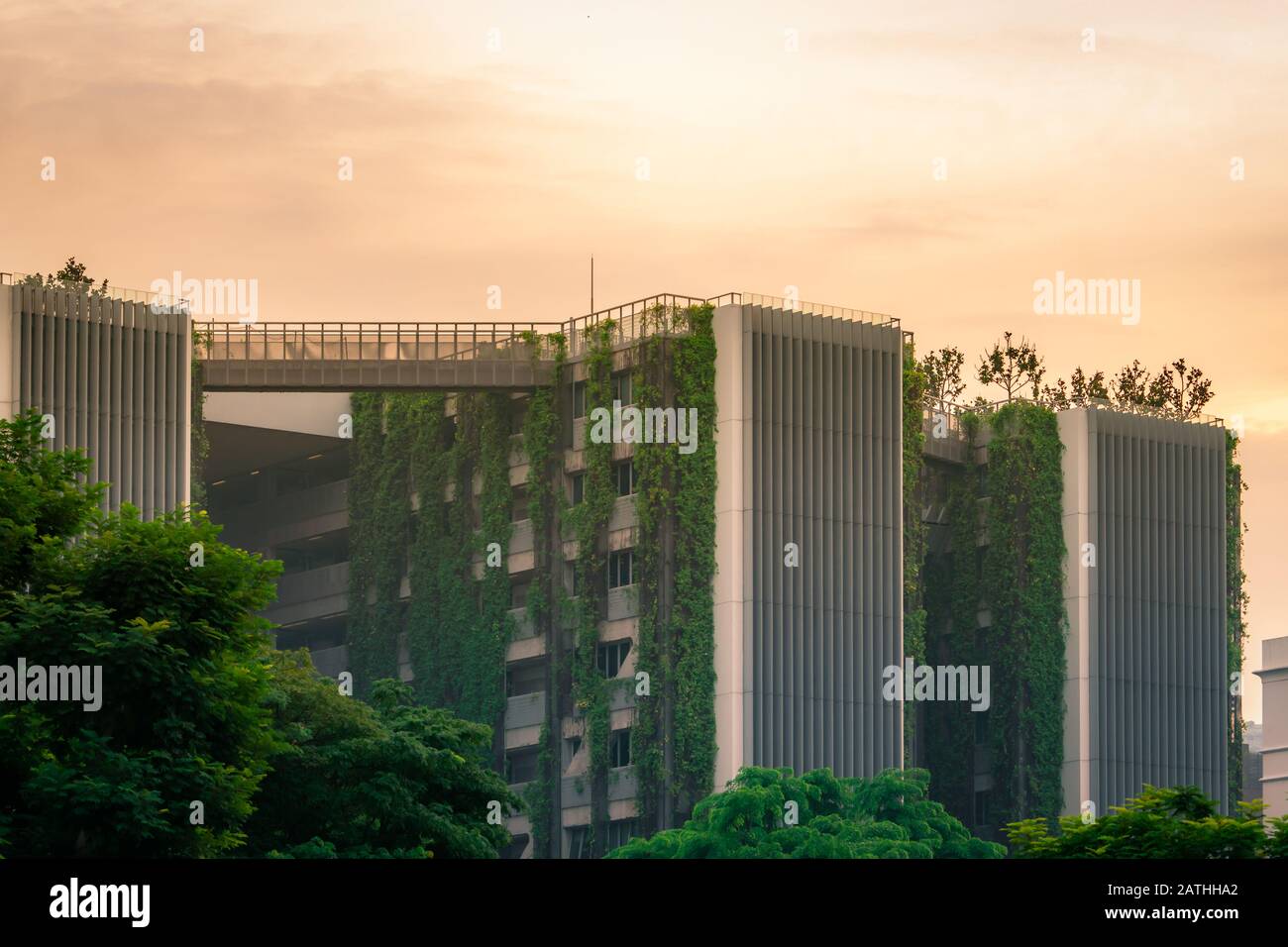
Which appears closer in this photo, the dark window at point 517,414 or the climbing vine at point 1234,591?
the dark window at point 517,414

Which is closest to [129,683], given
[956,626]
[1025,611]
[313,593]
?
[313,593]

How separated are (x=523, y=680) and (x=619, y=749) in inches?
214

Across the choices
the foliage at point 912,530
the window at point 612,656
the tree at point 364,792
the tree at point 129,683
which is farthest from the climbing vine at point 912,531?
the tree at point 129,683

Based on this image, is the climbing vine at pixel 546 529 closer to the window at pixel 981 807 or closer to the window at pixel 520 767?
the window at pixel 520 767

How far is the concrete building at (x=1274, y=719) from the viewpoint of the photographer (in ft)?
439

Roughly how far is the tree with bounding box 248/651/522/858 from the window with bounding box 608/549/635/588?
22.7 m

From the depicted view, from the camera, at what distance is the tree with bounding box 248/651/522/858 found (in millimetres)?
46156

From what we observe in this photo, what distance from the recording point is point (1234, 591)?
8344 cm

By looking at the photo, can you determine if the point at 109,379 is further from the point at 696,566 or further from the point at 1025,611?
the point at 1025,611

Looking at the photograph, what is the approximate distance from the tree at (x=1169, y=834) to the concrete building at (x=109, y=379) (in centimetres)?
3097

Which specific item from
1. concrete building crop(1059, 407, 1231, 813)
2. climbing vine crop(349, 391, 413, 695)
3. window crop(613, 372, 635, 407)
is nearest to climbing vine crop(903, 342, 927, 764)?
concrete building crop(1059, 407, 1231, 813)

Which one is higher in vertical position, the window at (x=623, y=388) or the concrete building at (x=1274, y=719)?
the window at (x=623, y=388)

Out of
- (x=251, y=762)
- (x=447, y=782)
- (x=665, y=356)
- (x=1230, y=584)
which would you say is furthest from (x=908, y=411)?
(x=251, y=762)
